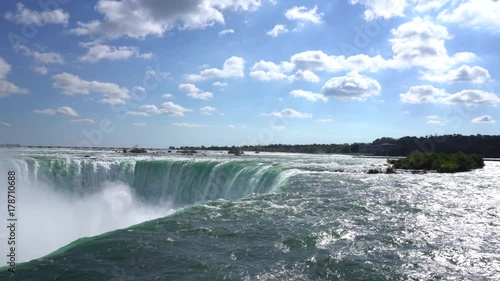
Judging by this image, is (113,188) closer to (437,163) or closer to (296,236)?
(296,236)

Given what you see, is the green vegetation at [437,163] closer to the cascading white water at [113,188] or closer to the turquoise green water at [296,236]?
the turquoise green water at [296,236]

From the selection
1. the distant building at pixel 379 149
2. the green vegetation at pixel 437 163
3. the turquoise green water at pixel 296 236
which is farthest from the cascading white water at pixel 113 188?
the distant building at pixel 379 149

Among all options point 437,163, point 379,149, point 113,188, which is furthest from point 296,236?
point 379,149

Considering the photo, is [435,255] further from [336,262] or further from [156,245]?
[156,245]

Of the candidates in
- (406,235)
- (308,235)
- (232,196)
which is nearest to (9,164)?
(232,196)

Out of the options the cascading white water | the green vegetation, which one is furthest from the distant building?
the cascading white water

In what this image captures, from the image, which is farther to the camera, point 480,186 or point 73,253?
point 480,186

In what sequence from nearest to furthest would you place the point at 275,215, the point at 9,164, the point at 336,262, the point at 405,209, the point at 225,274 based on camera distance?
the point at 225,274 < the point at 336,262 < the point at 275,215 < the point at 405,209 < the point at 9,164

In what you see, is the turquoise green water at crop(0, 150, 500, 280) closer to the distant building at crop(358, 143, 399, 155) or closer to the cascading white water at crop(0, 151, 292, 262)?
the cascading white water at crop(0, 151, 292, 262)
